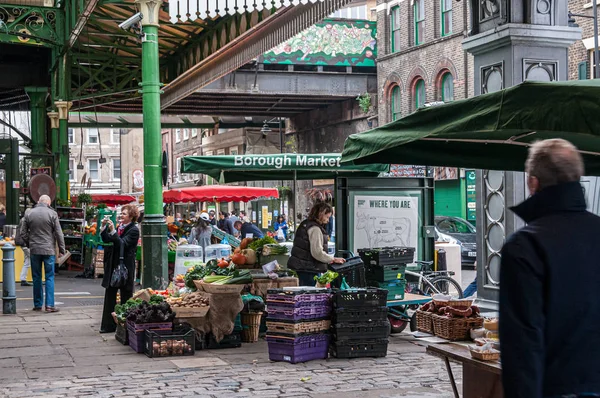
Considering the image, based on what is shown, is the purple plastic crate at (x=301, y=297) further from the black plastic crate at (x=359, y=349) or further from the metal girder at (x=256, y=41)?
the metal girder at (x=256, y=41)

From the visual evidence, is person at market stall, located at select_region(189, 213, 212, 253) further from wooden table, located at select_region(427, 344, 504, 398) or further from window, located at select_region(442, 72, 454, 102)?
wooden table, located at select_region(427, 344, 504, 398)

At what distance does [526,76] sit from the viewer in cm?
984

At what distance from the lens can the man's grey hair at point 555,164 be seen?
11.9 ft

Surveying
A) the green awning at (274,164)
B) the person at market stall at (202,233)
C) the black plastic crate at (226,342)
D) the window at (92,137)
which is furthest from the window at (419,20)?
the window at (92,137)

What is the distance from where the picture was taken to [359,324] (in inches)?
385

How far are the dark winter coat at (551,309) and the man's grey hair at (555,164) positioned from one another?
0.32 ft

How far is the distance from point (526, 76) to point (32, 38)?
15949 mm

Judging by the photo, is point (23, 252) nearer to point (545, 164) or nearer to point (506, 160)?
point (506, 160)

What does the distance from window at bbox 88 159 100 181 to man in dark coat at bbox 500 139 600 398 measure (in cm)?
8012

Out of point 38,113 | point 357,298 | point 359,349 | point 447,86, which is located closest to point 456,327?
point 357,298

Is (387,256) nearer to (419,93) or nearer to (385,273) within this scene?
(385,273)

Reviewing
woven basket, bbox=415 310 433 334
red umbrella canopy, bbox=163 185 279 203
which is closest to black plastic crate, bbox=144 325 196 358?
woven basket, bbox=415 310 433 334

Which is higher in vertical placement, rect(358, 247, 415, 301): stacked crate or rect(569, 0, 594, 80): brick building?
rect(569, 0, 594, 80): brick building

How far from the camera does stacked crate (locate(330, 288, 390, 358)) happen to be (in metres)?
9.71
